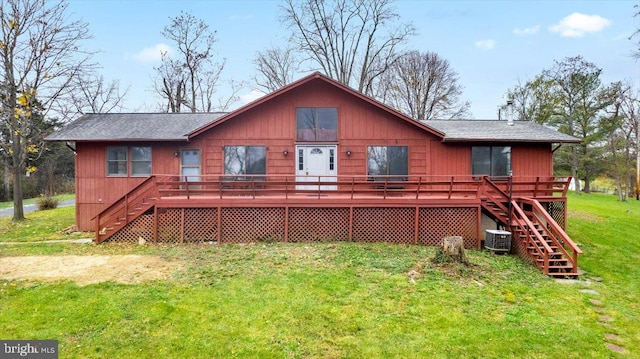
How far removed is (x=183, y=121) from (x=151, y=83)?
1663cm

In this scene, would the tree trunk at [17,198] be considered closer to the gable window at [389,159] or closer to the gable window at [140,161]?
the gable window at [140,161]

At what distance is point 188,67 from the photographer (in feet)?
84.6

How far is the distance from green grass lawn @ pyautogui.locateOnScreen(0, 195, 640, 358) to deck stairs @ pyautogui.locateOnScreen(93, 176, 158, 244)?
251 cm

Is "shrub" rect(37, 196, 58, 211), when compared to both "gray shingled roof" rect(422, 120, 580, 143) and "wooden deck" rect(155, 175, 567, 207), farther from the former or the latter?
"gray shingled roof" rect(422, 120, 580, 143)

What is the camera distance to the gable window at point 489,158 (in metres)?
11.3

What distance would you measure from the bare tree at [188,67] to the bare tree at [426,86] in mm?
14620

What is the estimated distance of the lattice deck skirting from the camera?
948 centimetres

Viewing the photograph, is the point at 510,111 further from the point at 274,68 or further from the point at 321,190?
the point at 274,68

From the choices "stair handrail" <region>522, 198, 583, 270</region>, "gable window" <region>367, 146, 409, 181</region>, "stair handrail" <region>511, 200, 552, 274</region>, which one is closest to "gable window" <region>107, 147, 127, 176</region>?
"gable window" <region>367, 146, 409, 181</region>

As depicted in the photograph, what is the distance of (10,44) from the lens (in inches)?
469

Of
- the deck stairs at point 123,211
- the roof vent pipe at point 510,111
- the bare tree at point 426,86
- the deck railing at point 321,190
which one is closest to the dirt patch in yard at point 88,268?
the deck stairs at point 123,211

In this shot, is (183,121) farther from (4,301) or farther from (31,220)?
(4,301)

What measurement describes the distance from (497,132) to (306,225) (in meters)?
7.49

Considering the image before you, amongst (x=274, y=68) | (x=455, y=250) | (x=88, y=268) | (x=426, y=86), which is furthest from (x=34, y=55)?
(x=426, y=86)
